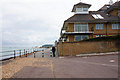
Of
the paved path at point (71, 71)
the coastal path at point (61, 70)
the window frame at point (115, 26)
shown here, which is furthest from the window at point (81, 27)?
the paved path at point (71, 71)

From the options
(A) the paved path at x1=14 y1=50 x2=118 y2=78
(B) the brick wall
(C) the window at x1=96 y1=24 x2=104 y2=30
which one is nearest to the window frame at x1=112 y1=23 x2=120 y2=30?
(C) the window at x1=96 y1=24 x2=104 y2=30

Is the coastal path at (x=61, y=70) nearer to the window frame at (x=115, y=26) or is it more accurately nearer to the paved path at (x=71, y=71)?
the paved path at (x=71, y=71)

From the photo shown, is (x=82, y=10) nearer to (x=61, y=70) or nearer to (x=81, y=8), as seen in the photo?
(x=81, y=8)

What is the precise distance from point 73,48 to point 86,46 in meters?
2.00

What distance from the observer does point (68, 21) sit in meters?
25.4

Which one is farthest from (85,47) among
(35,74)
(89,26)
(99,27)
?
(35,74)

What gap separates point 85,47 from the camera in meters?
18.8

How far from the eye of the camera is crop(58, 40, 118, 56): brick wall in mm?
18531

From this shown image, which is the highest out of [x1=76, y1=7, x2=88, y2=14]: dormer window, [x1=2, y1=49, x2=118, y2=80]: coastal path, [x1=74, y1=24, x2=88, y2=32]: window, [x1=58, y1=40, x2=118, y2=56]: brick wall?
[x1=76, y1=7, x2=88, y2=14]: dormer window

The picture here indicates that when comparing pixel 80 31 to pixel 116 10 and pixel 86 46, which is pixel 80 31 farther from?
pixel 116 10

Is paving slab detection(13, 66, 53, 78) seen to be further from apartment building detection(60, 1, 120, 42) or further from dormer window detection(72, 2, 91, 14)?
dormer window detection(72, 2, 91, 14)

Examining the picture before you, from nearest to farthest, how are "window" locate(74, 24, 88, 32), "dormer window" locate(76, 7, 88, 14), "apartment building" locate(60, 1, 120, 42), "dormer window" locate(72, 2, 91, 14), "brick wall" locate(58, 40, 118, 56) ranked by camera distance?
"brick wall" locate(58, 40, 118, 56), "apartment building" locate(60, 1, 120, 42), "window" locate(74, 24, 88, 32), "dormer window" locate(72, 2, 91, 14), "dormer window" locate(76, 7, 88, 14)

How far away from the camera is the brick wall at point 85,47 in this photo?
18.5m

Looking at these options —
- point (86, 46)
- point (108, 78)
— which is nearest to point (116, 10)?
point (86, 46)
